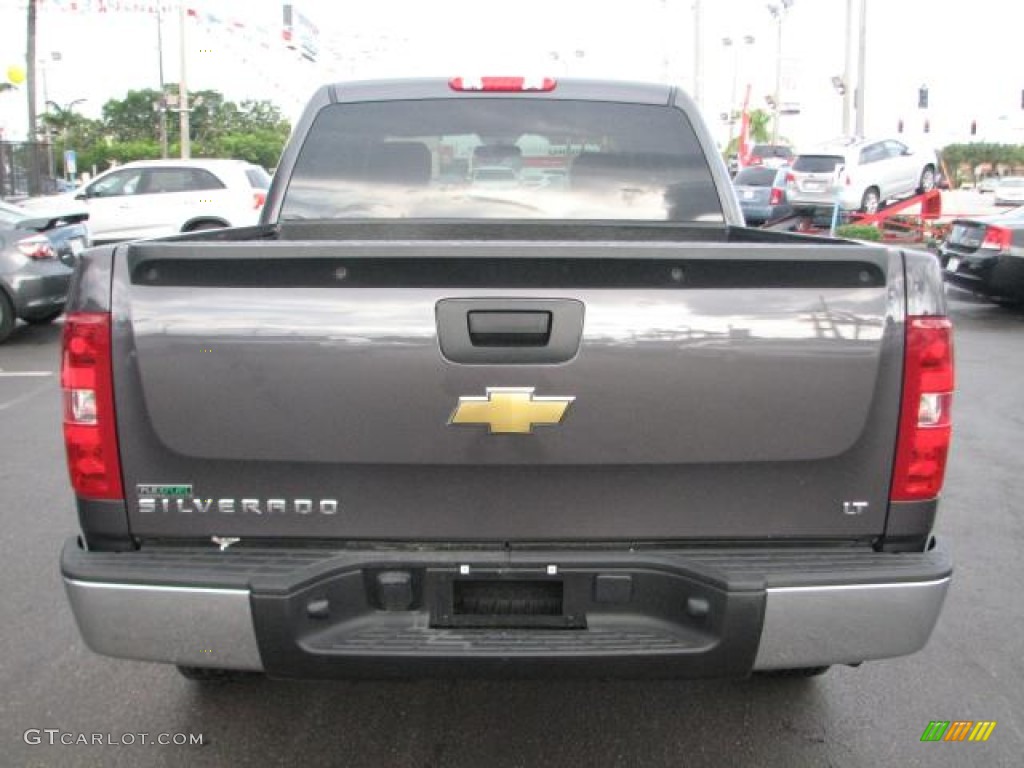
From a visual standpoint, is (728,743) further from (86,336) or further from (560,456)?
(86,336)

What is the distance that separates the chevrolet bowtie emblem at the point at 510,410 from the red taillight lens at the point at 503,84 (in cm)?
225

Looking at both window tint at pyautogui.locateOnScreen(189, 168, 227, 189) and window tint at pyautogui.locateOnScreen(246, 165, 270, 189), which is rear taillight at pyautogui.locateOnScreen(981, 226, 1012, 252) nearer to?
window tint at pyautogui.locateOnScreen(246, 165, 270, 189)

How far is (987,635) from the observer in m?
3.92

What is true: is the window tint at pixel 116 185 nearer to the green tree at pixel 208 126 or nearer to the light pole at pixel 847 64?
the light pole at pixel 847 64

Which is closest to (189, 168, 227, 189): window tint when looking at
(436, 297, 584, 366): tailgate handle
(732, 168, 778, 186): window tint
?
(436, 297, 584, 366): tailgate handle

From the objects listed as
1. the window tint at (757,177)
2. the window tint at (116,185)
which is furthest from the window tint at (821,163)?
the window tint at (116,185)

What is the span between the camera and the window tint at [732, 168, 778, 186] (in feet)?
92.1

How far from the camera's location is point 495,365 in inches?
92.7

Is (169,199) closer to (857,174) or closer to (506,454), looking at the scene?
(857,174)

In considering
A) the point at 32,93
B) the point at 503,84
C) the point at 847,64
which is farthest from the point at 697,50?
the point at 503,84

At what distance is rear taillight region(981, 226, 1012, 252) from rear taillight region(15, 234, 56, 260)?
11.3 metres

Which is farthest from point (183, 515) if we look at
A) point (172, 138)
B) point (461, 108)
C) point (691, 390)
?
point (172, 138)

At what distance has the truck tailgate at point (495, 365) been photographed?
237 centimetres

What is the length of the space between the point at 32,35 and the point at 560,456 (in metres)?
39.2
